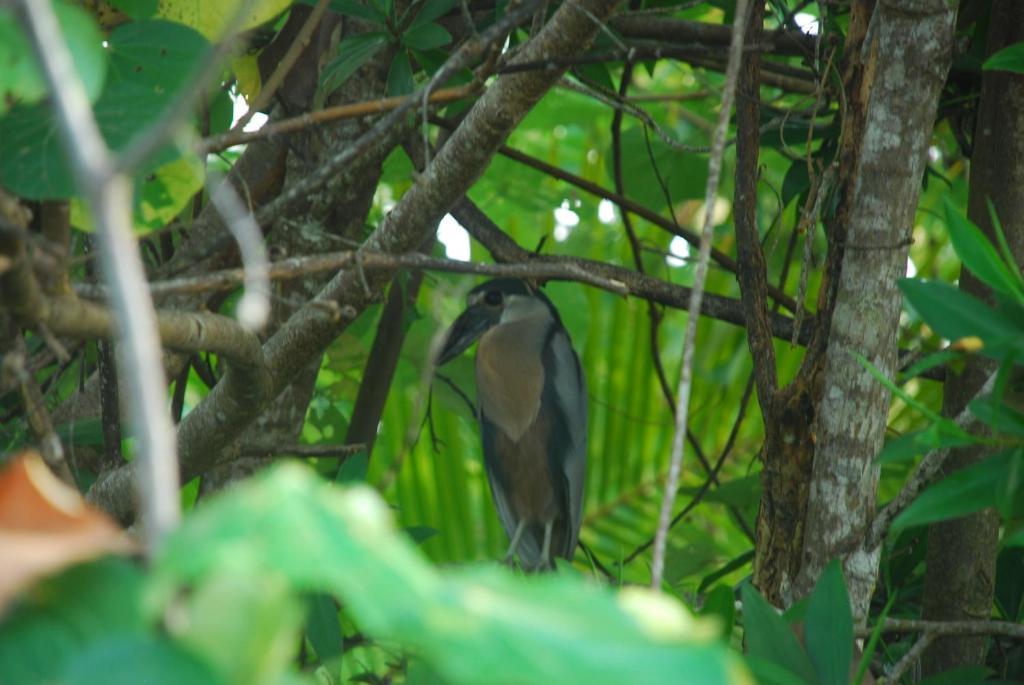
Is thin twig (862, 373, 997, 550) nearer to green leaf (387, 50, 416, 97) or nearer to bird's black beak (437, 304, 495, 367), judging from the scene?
green leaf (387, 50, 416, 97)

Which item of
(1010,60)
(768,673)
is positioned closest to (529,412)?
(1010,60)

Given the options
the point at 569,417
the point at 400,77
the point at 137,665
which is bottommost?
the point at 137,665

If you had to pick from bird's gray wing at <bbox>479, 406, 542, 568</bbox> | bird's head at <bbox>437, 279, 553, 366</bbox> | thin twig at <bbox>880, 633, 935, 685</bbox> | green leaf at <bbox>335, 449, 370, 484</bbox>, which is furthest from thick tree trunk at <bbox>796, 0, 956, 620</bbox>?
bird's gray wing at <bbox>479, 406, 542, 568</bbox>

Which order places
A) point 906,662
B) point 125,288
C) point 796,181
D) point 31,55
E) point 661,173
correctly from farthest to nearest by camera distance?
point 661,173
point 796,181
point 906,662
point 31,55
point 125,288

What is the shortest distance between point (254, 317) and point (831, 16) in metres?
1.44

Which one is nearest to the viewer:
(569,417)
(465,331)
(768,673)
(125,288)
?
(125,288)

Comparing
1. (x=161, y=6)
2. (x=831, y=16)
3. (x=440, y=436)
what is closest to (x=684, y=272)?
(x=440, y=436)

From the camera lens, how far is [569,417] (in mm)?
2904

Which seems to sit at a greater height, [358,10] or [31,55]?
[358,10]

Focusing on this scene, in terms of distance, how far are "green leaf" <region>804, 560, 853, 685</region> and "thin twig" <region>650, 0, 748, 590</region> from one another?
0.90ft

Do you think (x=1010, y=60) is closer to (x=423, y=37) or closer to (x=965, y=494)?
(x=965, y=494)

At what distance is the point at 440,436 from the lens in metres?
3.09

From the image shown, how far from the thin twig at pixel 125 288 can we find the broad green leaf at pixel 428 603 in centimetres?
2

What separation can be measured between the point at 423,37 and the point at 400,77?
0.07 metres
